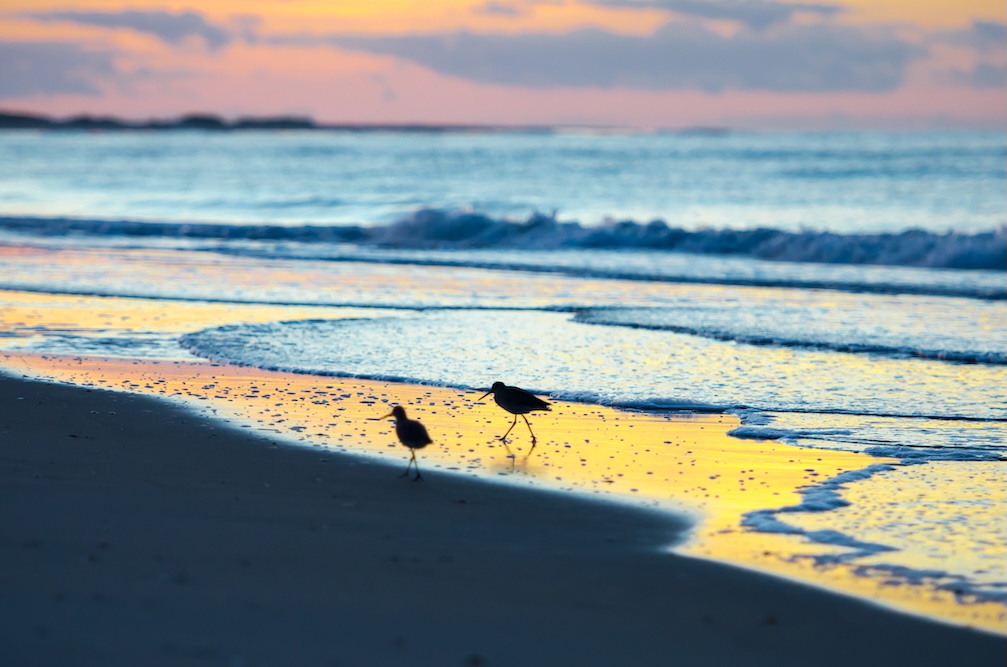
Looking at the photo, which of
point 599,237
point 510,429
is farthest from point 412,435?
point 599,237

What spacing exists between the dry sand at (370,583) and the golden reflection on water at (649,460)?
27 centimetres

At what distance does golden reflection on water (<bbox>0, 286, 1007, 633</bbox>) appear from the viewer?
5.73m

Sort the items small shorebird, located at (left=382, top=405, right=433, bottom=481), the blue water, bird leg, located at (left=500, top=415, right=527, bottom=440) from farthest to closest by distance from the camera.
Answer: the blue water → bird leg, located at (left=500, top=415, right=527, bottom=440) → small shorebird, located at (left=382, top=405, right=433, bottom=481)

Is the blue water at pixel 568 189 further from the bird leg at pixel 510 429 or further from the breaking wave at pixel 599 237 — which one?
the bird leg at pixel 510 429

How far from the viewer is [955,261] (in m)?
22.5

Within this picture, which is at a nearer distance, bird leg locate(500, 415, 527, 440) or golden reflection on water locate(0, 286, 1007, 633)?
golden reflection on water locate(0, 286, 1007, 633)

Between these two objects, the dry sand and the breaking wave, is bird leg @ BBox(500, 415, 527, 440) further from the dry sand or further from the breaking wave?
the breaking wave

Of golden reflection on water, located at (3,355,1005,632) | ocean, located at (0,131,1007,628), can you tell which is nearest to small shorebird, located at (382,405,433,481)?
golden reflection on water, located at (3,355,1005,632)

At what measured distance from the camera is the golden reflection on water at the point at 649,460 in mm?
5730

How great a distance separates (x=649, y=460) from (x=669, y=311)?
759cm

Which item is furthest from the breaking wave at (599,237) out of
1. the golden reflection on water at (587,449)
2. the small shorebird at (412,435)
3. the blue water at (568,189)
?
the small shorebird at (412,435)

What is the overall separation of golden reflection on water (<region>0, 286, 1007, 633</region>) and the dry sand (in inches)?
10.5

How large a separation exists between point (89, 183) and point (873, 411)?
48.8 metres

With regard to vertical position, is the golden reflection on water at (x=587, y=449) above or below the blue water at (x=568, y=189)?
below
